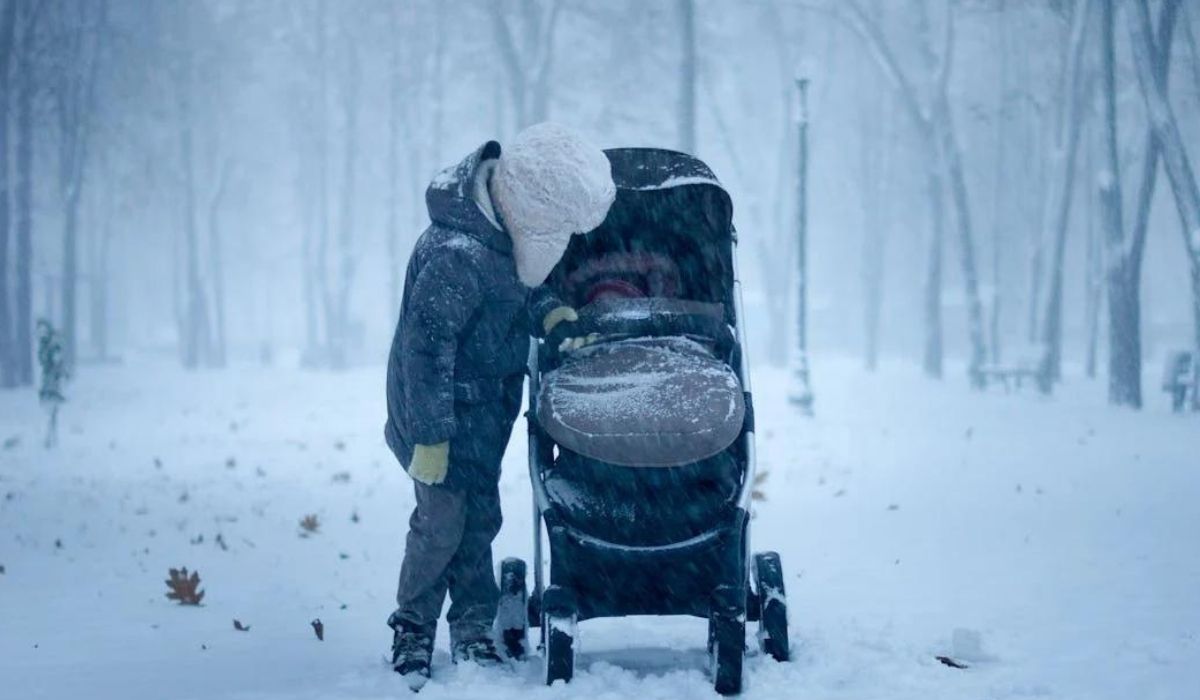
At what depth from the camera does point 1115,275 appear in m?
15.2

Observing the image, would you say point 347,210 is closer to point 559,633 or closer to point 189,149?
point 189,149

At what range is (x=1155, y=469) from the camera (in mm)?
9164

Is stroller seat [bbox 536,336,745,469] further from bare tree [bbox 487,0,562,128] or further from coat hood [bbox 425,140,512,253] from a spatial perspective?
bare tree [bbox 487,0,562,128]

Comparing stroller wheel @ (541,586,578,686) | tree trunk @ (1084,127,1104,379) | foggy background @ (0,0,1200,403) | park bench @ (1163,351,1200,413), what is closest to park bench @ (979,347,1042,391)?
foggy background @ (0,0,1200,403)

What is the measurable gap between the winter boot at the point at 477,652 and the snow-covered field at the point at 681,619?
11 centimetres

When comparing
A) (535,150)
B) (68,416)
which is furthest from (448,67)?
(535,150)

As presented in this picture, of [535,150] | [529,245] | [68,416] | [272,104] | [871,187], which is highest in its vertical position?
[272,104]

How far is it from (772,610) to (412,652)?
1.40 meters

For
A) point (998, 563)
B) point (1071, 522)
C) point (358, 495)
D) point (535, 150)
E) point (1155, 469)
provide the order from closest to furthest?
point (535, 150) < point (998, 563) < point (1071, 522) < point (358, 495) < point (1155, 469)

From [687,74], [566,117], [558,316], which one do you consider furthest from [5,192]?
[558,316]

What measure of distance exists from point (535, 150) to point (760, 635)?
6.92ft

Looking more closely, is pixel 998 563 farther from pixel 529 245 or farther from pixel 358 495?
pixel 358 495

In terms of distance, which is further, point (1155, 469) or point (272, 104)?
point (272, 104)

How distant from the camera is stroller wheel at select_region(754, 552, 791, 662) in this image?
389 cm
